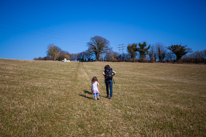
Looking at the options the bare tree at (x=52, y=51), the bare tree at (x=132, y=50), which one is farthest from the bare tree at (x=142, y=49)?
the bare tree at (x=52, y=51)

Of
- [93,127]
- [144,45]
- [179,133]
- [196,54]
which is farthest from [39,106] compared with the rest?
[144,45]

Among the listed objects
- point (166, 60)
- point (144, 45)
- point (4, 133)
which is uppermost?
point (144, 45)

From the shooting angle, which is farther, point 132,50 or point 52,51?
point 52,51

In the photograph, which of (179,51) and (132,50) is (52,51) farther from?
(179,51)

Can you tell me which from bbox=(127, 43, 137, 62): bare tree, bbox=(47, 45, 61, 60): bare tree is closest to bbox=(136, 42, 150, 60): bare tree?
bbox=(127, 43, 137, 62): bare tree

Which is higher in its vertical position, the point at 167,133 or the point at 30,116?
the point at 30,116

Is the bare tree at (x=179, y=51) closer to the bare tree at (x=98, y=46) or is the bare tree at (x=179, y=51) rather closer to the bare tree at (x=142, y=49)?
the bare tree at (x=142, y=49)

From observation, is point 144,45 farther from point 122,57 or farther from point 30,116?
point 30,116

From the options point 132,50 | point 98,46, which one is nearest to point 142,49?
point 132,50

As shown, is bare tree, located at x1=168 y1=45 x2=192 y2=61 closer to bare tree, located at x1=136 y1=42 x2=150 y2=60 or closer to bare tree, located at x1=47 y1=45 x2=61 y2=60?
bare tree, located at x1=136 y1=42 x2=150 y2=60

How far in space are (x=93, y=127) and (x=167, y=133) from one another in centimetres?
327

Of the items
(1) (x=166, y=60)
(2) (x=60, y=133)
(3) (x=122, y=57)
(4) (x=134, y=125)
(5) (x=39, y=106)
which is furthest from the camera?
(3) (x=122, y=57)

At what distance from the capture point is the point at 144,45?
76000 mm

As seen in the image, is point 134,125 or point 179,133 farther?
point 134,125
